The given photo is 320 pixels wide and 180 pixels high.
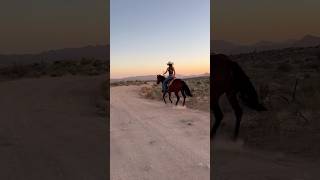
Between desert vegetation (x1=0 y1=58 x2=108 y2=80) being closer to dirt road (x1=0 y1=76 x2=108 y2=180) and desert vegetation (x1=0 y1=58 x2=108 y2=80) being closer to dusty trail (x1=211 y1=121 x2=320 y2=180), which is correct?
dirt road (x1=0 y1=76 x2=108 y2=180)

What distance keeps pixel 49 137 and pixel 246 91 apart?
4.13 metres

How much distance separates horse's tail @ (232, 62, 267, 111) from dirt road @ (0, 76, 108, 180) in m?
2.98

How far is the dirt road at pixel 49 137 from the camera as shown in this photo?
6730 millimetres

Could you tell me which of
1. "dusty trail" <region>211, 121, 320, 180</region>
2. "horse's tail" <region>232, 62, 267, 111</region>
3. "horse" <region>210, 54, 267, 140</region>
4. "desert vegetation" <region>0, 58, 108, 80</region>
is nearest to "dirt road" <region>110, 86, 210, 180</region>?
"dusty trail" <region>211, 121, 320, 180</region>

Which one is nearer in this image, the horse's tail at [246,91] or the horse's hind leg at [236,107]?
the horse's tail at [246,91]

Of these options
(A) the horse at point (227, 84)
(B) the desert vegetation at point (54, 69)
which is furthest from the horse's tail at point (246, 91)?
(B) the desert vegetation at point (54, 69)

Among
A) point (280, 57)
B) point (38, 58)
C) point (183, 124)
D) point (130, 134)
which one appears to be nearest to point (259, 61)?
point (280, 57)

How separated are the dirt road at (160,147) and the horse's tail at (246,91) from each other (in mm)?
1095

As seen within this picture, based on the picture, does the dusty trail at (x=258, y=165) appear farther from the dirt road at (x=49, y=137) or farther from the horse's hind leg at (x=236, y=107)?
the dirt road at (x=49, y=137)

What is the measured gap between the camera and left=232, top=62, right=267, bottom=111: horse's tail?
996 centimetres

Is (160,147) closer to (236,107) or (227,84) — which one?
(236,107)

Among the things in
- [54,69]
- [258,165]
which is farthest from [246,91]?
[54,69]

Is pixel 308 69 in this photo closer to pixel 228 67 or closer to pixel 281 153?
pixel 228 67

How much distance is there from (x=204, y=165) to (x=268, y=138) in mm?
2291
